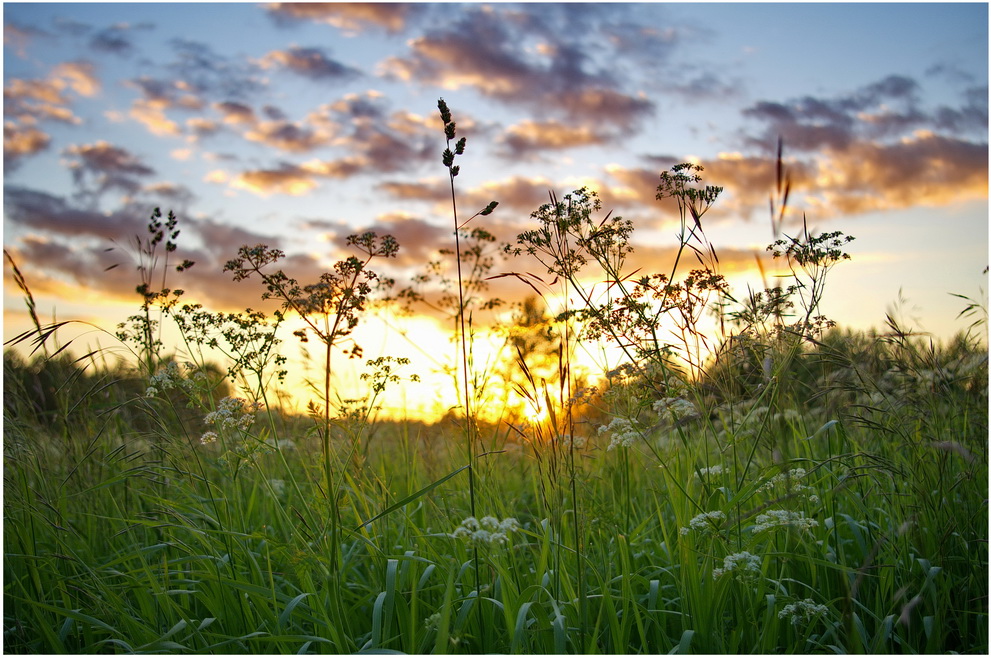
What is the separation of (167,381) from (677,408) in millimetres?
2374

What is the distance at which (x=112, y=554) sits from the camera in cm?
373

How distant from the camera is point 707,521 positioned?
8.63 feet

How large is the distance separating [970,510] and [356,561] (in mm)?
3161

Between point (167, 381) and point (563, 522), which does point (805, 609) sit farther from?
point (167, 381)

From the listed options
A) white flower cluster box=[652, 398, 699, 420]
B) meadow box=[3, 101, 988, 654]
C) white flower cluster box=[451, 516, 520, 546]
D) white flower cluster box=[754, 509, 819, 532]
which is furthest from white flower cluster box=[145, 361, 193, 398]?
white flower cluster box=[754, 509, 819, 532]

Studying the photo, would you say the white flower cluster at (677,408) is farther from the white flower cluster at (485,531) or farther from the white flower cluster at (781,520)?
the white flower cluster at (485,531)

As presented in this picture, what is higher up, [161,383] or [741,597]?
[161,383]

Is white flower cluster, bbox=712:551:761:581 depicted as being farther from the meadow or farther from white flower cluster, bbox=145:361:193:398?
white flower cluster, bbox=145:361:193:398

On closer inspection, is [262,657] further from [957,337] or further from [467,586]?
[957,337]

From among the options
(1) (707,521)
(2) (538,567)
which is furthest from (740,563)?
(2) (538,567)

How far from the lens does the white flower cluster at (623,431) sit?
2.94 meters

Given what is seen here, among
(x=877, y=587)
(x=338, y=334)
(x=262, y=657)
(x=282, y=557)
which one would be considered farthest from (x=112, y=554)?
(x=877, y=587)

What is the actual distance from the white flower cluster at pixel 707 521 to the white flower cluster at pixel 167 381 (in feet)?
7.87

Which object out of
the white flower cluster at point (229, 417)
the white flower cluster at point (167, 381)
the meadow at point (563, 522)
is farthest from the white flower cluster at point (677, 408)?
the white flower cluster at point (167, 381)
